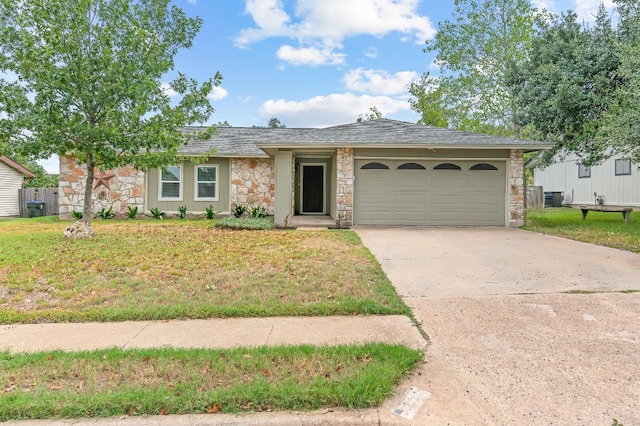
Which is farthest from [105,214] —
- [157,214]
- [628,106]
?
[628,106]

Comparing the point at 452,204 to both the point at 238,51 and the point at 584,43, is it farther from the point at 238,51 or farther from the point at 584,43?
the point at 238,51

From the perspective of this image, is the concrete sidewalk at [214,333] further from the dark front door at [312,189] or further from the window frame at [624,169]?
the window frame at [624,169]

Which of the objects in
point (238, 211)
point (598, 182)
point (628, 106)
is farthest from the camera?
point (598, 182)

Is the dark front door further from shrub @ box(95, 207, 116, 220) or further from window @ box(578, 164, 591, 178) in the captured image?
window @ box(578, 164, 591, 178)

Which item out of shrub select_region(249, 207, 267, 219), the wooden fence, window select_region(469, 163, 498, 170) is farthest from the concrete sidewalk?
the wooden fence

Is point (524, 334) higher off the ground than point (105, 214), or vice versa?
point (105, 214)

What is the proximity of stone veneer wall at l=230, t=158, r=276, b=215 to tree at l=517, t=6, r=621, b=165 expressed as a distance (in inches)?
367

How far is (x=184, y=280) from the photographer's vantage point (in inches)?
218

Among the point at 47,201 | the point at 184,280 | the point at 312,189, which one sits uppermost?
the point at 312,189

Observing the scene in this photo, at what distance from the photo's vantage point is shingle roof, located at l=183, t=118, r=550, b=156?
11508 millimetres

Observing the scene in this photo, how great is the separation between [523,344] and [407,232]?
23.6 feet

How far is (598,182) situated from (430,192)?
14.0 meters

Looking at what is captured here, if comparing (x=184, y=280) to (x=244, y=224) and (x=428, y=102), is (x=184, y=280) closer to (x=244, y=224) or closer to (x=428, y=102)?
(x=244, y=224)

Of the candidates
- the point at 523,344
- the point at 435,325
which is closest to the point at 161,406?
the point at 435,325
